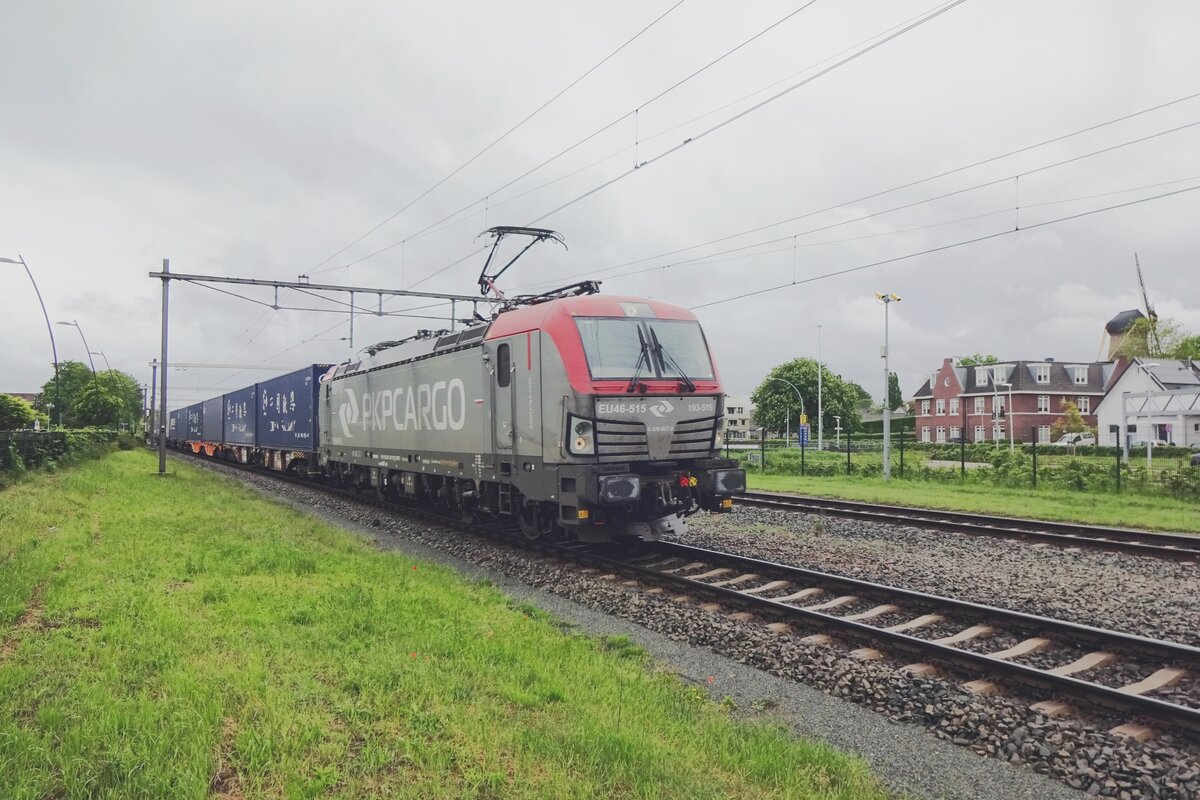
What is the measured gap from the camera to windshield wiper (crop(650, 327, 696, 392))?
36.6 feet

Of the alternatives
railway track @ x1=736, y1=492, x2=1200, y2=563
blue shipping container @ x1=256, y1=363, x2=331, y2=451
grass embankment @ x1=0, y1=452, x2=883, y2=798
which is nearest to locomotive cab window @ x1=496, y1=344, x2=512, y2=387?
grass embankment @ x1=0, y1=452, x2=883, y2=798

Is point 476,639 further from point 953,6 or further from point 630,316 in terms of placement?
point 953,6

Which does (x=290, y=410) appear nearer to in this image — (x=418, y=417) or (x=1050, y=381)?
(x=418, y=417)

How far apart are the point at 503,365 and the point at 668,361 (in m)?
2.58

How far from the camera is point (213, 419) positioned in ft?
135

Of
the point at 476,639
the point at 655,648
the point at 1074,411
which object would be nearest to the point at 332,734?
the point at 476,639

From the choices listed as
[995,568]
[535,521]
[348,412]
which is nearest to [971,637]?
[995,568]

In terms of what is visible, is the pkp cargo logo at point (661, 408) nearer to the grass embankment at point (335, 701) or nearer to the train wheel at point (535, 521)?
the train wheel at point (535, 521)

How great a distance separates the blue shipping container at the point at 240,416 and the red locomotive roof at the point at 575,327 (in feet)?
75.8

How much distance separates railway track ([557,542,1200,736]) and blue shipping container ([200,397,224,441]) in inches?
1368

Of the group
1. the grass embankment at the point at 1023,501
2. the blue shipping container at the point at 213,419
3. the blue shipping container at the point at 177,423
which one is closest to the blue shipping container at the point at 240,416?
the blue shipping container at the point at 213,419

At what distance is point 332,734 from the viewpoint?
4.58 meters

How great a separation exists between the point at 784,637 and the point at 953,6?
8076mm

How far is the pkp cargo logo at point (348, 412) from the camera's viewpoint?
63.2 feet
